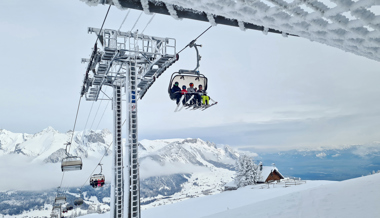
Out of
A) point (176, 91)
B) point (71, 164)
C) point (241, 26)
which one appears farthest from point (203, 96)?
point (71, 164)

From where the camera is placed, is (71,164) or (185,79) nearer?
(185,79)

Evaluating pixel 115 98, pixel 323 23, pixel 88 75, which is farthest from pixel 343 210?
pixel 88 75

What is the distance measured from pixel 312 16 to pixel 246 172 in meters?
46.1

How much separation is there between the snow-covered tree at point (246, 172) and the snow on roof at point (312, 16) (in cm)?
4513

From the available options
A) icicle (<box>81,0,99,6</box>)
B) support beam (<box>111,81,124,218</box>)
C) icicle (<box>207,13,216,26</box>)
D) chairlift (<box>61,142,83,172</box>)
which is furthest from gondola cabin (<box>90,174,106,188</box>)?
icicle (<box>81,0,99,6</box>)

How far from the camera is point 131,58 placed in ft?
38.7

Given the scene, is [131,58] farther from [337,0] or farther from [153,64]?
[337,0]

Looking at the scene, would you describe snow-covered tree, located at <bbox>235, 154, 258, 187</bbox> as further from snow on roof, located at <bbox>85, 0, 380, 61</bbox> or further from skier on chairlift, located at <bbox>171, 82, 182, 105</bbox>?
snow on roof, located at <bbox>85, 0, 380, 61</bbox>

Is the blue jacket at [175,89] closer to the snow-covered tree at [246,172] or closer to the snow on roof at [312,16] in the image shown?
the snow on roof at [312,16]

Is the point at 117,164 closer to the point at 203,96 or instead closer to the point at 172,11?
the point at 203,96

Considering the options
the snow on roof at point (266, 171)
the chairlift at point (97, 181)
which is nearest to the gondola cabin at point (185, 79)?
the chairlift at point (97, 181)

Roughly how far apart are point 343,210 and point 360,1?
10106mm

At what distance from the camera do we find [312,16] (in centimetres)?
307

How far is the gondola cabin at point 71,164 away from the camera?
18.6m
